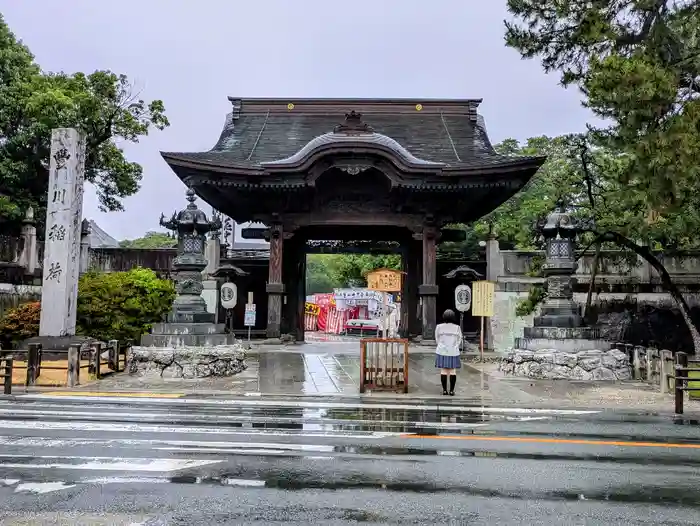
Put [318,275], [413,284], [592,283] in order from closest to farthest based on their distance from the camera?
[592,283], [413,284], [318,275]

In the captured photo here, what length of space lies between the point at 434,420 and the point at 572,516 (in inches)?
173

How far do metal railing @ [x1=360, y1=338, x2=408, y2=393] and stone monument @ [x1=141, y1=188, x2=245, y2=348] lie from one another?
13.4 ft

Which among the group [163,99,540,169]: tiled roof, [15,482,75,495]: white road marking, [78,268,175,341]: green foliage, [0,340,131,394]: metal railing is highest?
[163,99,540,169]: tiled roof

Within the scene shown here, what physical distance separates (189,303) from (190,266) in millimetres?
908

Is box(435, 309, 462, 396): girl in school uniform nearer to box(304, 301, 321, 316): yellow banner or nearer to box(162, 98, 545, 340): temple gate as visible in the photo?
box(162, 98, 545, 340): temple gate

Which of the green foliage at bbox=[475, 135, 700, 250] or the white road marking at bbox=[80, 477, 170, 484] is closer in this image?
the white road marking at bbox=[80, 477, 170, 484]

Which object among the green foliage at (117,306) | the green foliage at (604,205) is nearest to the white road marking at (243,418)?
the green foliage at (604,205)

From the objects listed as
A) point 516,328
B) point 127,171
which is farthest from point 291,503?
point 127,171

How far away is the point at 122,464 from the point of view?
19.2ft

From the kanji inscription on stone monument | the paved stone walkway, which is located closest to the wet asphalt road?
the paved stone walkway

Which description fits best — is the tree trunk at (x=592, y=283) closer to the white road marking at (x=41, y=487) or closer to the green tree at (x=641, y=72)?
the green tree at (x=641, y=72)

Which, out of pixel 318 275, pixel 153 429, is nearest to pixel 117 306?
pixel 153 429

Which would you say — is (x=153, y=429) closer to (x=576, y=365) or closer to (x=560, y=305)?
(x=576, y=365)

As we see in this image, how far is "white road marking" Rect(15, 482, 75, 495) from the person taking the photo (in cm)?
489
